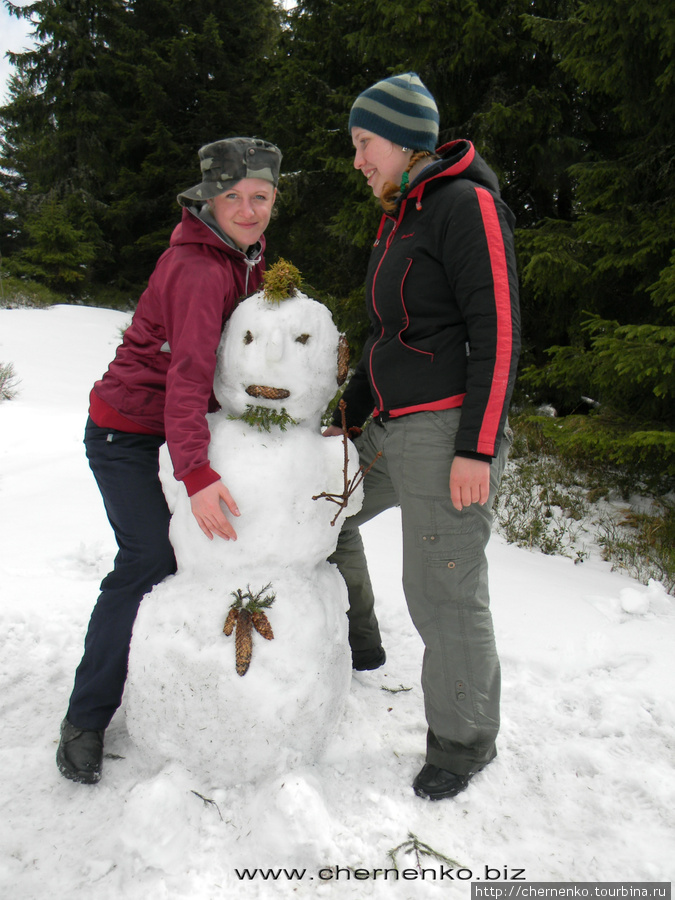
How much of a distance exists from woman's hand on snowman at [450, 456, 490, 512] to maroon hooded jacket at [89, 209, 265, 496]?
673 millimetres

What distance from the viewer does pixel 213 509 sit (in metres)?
1.67

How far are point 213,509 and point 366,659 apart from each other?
3.92 ft

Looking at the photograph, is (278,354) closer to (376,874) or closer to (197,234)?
(197,234)

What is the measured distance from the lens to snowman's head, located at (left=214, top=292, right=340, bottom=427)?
1.78 meters

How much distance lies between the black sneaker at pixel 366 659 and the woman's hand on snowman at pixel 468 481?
1050 mm

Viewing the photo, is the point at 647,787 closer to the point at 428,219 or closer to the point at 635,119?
the point at 428,219

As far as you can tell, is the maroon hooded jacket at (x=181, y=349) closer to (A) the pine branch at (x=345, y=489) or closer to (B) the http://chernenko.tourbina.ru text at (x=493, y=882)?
(A) the pine branch at (x=345, y=489)

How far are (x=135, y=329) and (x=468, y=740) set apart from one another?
1679mm

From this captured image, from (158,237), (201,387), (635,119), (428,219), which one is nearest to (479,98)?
(635,119)

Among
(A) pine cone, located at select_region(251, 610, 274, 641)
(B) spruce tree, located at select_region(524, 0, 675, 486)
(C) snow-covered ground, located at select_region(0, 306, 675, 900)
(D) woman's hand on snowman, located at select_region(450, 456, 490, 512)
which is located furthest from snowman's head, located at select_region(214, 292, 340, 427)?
(B) spruce tree, located at select_region(524, 0, 675, 486)

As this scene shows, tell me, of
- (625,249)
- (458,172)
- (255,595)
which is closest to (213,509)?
(255,595)

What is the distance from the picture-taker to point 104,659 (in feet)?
6.48

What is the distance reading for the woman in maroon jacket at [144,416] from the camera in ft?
6.12

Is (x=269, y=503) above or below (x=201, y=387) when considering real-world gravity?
below
